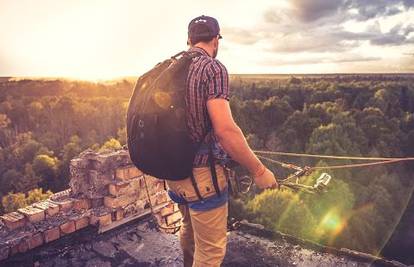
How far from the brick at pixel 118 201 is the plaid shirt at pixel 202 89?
275 cm

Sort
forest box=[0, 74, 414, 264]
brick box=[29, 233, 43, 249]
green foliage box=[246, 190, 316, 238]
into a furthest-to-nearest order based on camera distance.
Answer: forest box=[0, 74, 414, 264] < green foliage box=[246, 190, 316, 238] < brick box=[29, 233, 43, 249]

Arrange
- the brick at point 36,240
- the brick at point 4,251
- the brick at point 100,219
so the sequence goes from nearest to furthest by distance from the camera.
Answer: the brick at point 4,251 < the brick at point 36,240 < the brick at point 100,219

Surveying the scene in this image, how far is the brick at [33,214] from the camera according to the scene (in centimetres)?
440

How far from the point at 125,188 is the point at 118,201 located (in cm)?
19

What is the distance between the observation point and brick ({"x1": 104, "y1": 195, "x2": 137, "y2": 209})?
15.8 ft

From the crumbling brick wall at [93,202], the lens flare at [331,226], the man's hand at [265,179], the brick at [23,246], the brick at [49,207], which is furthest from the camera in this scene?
the lens flare at [331,226]

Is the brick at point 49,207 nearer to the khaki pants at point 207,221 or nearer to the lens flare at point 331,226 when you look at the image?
the khaki pants at point 207,221

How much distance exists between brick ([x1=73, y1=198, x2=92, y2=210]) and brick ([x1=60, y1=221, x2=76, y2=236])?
12.3 inches

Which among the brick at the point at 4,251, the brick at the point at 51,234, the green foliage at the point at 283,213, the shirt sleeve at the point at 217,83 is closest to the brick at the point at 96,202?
the brick at the point at 51,234

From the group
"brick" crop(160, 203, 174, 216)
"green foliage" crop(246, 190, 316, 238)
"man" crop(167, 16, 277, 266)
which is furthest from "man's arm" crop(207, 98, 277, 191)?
"green foliage" crop(246, 190, 316, 238)

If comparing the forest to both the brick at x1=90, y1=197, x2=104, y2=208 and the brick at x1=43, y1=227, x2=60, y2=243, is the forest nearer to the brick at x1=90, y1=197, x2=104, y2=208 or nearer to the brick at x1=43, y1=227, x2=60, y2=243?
the brick at x1=90, y1=197, x2=104, y2=208

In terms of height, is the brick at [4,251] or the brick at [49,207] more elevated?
A: the brick at [49,207]

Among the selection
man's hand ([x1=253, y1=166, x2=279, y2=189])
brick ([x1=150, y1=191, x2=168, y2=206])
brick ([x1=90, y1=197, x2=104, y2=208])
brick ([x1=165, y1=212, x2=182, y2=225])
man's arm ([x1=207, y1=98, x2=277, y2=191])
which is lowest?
brick ([x1=165, y1=212, x2=182, y2=225])

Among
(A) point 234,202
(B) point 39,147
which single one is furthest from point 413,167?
(B) point 39,147
